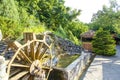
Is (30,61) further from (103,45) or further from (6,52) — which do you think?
(103,45)

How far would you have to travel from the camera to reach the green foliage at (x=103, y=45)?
16509 mm

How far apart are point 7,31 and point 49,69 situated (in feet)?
16.1

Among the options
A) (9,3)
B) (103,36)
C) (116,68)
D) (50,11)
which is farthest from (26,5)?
(116,68)

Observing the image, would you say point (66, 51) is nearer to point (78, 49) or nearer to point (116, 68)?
point (78, 49)

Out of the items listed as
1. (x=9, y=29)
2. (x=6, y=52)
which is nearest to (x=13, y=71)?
(x=6, y=52)

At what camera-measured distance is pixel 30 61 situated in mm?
8258

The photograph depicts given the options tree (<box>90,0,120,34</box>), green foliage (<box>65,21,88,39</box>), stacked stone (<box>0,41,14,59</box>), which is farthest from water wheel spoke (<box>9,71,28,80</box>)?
green foliage (<box>65,21,88,39</box>)

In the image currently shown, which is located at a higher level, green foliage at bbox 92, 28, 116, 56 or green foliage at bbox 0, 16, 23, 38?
green foliage at bbox 0, 16, 23, 38

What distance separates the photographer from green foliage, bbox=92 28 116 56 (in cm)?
1651

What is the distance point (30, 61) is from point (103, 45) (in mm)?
9402

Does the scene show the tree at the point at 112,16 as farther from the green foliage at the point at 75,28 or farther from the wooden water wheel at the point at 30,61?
the wooden water wheel at the point at 30,61

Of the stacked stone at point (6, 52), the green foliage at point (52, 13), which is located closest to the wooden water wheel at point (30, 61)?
the stacked stone at point (6, 52)

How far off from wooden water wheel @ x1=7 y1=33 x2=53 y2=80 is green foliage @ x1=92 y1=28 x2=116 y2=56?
8.05 metres

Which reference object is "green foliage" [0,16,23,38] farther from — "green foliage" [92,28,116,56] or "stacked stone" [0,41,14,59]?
"green foliage" [92,28,116,56]
